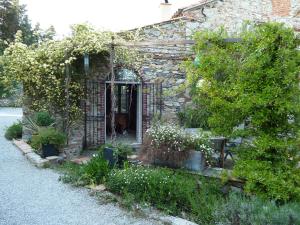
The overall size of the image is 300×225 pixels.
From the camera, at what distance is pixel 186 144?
20.4 feet

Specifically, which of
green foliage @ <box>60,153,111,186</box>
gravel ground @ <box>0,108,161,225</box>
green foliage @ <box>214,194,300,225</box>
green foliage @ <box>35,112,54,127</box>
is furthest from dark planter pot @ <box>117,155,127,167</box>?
green foliage @ <box>35,112,54,127</box>

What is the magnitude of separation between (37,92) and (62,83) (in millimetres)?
852

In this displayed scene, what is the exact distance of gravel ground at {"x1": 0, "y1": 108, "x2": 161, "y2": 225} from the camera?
4.62 m

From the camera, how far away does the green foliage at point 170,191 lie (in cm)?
472

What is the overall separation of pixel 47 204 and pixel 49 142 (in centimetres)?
293

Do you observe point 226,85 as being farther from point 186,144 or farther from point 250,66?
point 186,144

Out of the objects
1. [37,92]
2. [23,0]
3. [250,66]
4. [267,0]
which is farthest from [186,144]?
[23,0]

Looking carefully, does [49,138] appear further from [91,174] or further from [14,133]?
[14,133]

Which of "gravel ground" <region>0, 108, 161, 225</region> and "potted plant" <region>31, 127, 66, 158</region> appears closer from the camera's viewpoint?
"gravel ground" <region>0, 108, 161, 225</region>

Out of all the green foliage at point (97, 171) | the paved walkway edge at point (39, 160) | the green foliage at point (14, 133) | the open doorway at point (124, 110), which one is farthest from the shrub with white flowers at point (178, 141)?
the green foliage at point (14, 133)

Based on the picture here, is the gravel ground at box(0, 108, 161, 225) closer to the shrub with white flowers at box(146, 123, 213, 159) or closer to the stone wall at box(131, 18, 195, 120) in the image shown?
the shrub with white flowers at box(146, 123, 213, 159)

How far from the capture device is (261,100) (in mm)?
4531

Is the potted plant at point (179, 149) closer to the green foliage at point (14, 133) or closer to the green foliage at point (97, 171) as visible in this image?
the green foliage at point (97, 171)

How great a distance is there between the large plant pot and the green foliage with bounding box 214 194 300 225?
5.61 ft
